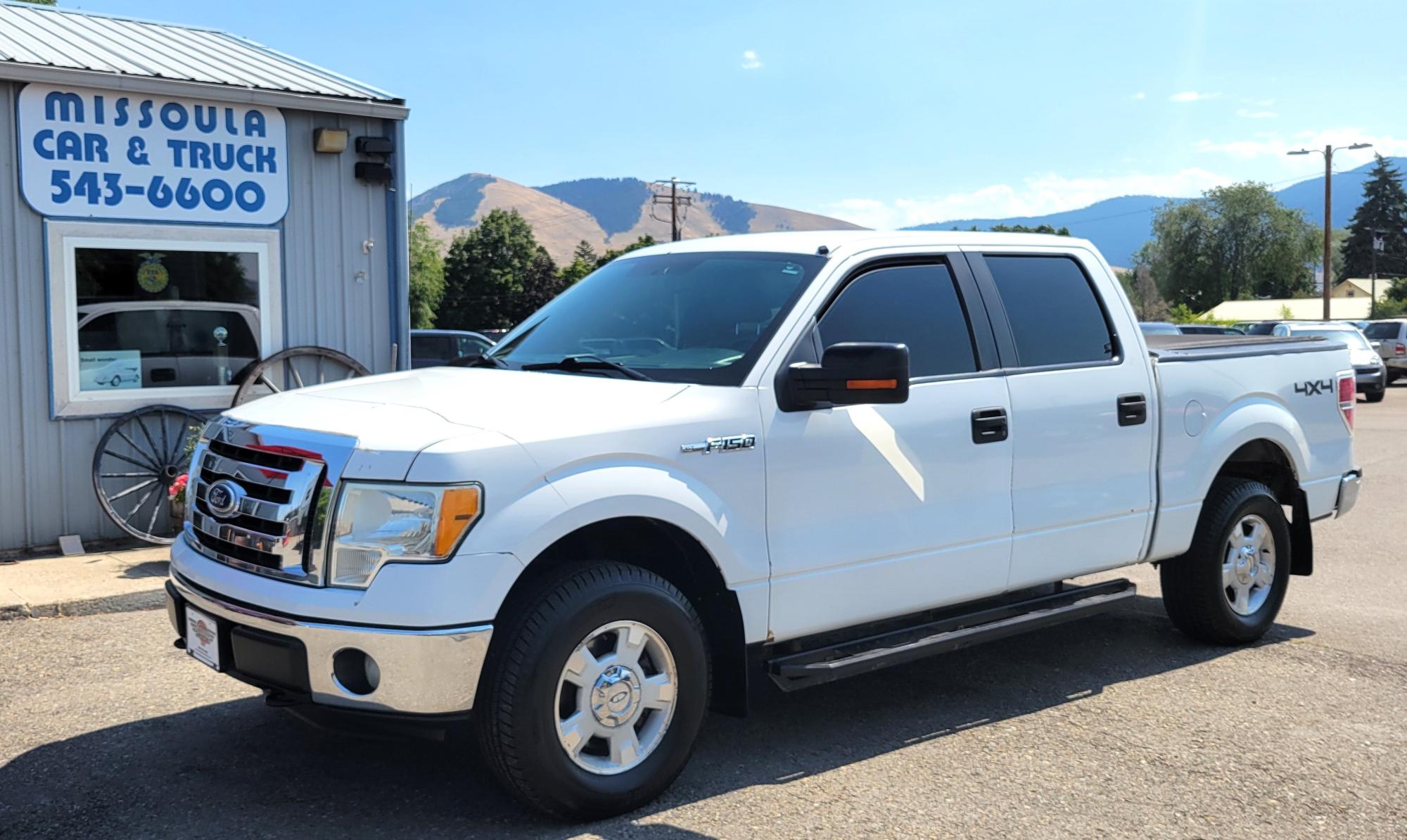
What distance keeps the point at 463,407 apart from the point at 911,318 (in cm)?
190

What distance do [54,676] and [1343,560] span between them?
804cm

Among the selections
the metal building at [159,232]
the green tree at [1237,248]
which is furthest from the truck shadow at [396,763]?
the green tree at [1237,248]

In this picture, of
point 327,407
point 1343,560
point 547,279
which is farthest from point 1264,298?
point 327,407

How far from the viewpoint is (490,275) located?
8431cm

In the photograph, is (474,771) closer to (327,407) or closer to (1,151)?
(327,407)

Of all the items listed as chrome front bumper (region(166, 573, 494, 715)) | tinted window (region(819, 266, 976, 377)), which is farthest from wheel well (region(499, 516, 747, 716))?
tinted window (region(819, 266, 976, 377))

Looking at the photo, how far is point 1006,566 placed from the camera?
5.13 metres

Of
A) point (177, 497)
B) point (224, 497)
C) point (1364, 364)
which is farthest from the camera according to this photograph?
point (1364, 364)

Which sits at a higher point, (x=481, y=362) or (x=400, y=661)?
(x=481, y=362)

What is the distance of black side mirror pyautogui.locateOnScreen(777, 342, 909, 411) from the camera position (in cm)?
424

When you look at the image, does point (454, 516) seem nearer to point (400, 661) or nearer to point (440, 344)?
point (400, 661)

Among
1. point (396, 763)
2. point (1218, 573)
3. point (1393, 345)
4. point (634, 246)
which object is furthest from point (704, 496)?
point (634, 246)

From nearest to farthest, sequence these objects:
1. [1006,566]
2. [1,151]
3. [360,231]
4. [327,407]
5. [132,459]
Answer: [327,407] → [1006,566] → [1,151] → [132,459] → [360,231]

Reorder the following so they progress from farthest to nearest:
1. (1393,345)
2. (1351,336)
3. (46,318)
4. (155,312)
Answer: (1393,345) → (1351,336) → (155,312) → (46,318)
